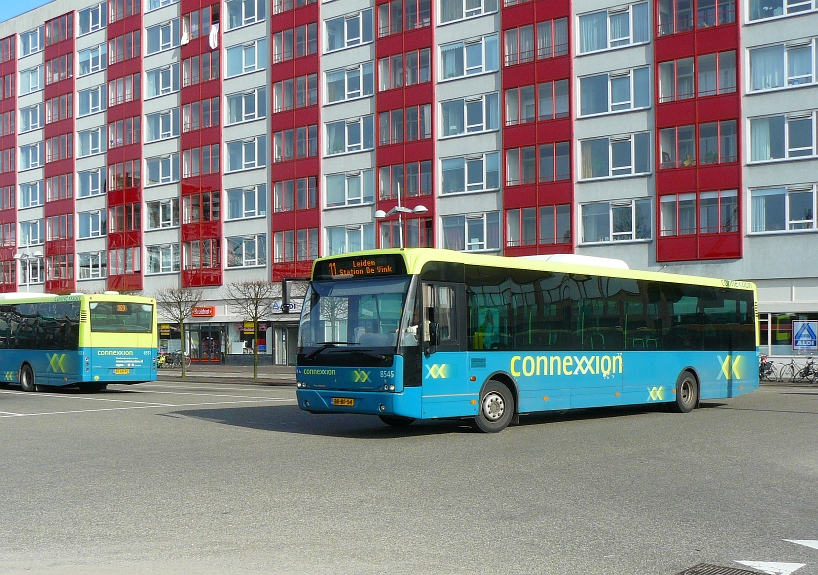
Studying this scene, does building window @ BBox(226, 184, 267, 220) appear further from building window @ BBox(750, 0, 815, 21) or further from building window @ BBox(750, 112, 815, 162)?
building window @ BBox(750, 0, 815, 21)

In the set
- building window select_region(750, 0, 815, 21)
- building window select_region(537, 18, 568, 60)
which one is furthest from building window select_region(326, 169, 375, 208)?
building window select_region(750, 0, 815, 21)

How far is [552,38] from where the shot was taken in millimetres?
48094

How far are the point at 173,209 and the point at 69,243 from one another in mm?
12296

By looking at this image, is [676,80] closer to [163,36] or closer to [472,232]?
[472,232]

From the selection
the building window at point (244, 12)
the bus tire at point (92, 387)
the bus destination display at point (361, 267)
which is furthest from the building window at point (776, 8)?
the bus destination display at point (361, 267)

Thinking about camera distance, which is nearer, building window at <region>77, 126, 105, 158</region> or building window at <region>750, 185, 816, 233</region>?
building window at <region>750, 185, 816, 233</region>

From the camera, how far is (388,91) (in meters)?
54.4

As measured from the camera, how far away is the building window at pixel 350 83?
55.8 meters

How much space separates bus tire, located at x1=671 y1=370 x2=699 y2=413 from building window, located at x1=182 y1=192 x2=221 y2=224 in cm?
4552

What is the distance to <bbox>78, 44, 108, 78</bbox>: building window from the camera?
72.1m

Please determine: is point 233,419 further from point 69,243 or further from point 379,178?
point 69,243

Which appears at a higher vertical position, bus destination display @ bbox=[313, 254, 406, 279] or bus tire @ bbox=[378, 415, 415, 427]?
bus destination display @ bbox=[313, 254, 406, 279]

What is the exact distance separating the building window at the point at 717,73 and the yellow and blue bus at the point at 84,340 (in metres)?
25.2

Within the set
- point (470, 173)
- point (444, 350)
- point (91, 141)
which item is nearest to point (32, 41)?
point (91, 141)
